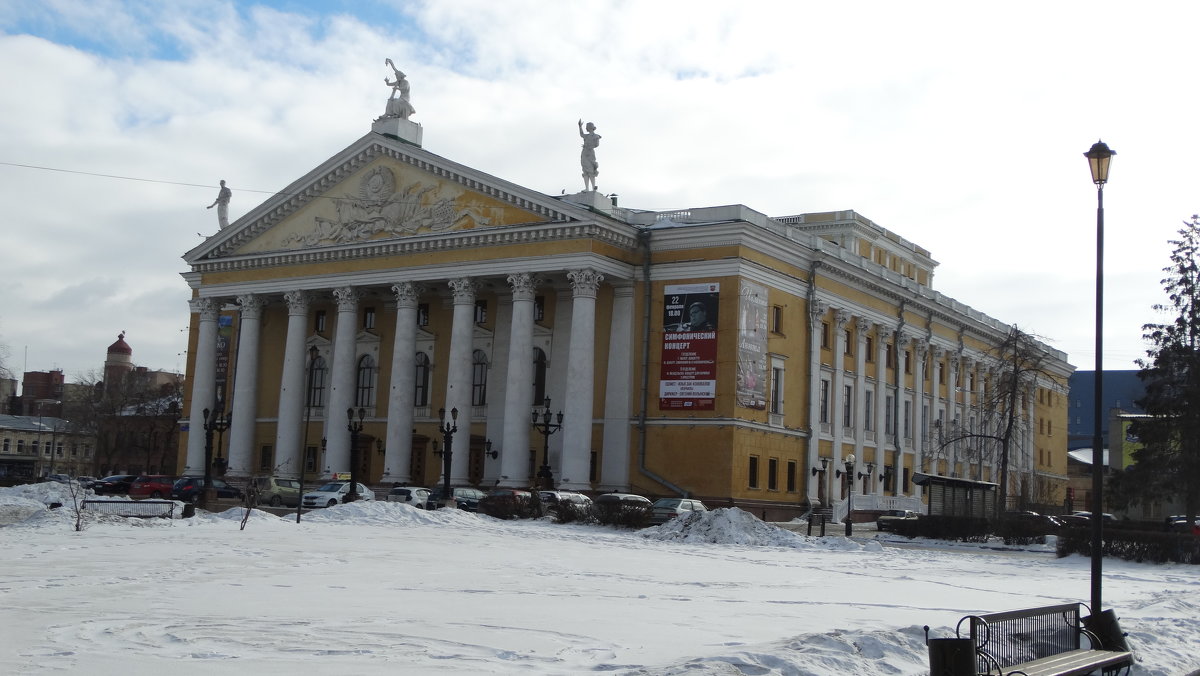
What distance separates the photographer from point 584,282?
55000 mm

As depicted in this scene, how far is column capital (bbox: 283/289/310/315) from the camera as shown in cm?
6384

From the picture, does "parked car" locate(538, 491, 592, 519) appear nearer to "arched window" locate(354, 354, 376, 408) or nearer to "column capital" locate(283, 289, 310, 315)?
"arched window" locate(354, 354, 376, 408)

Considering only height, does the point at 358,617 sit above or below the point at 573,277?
below

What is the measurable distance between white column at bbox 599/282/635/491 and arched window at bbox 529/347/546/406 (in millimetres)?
3928

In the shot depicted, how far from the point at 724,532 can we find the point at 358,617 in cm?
2455

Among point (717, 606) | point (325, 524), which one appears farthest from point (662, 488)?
point (717, 606)

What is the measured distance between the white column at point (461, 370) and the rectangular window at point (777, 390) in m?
13.6

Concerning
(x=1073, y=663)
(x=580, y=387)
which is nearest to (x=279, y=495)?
(x=580, y=387)

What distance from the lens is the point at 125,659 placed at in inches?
448

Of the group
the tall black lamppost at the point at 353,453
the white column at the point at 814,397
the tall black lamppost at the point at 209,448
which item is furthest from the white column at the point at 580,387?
the tall black lamppost at the point at 209,448

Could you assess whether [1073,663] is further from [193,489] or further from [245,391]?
[245,391]

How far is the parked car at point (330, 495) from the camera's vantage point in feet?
165

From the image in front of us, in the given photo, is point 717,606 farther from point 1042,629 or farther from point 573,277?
point 573,277

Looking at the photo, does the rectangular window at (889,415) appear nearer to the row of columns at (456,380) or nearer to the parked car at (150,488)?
the row of columns at (456,380)
